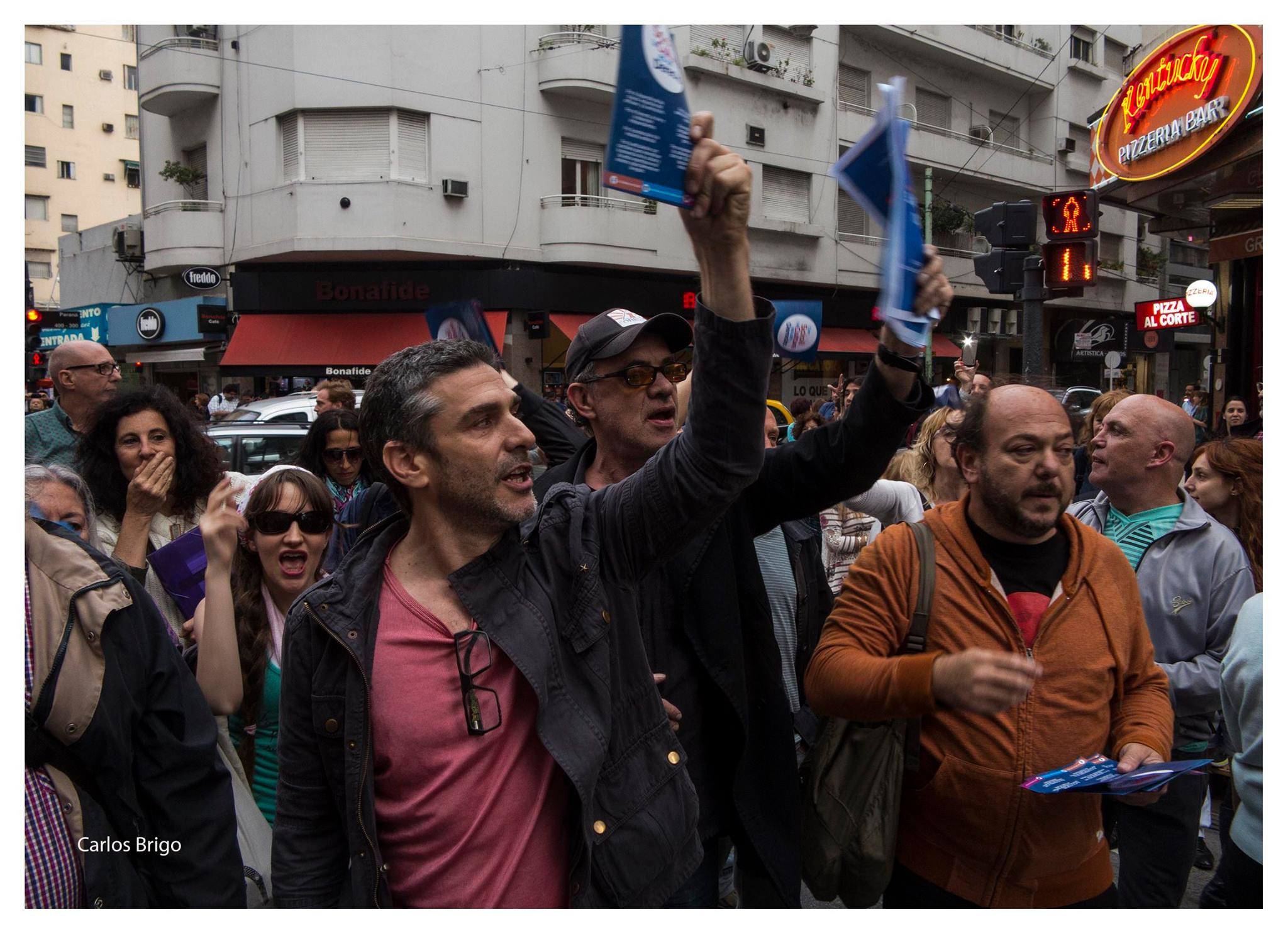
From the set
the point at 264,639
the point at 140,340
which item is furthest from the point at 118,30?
the point at 264,639

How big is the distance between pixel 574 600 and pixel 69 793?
42.4 inches

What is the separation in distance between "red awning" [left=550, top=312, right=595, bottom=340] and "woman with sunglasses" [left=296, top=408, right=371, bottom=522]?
1526cm

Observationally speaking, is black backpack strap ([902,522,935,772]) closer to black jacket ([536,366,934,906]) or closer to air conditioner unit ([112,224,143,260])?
black jacket ([536,366,934,906])

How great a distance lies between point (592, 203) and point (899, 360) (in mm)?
18922

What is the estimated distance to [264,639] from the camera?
292 cm

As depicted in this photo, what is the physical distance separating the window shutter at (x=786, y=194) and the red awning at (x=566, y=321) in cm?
484

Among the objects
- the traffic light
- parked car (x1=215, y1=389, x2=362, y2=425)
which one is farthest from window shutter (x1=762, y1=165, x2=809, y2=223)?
the traffic light

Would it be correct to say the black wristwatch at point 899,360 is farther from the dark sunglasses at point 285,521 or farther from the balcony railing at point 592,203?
the balcony railing at point 592,203

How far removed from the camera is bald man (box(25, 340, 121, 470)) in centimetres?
450

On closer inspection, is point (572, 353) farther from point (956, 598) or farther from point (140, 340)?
point (140, 340)

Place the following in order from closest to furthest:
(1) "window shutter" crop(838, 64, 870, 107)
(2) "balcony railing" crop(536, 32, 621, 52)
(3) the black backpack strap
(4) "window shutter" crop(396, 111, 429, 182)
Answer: (3) the black backpack strap → (4) "window shutter" crop(396, 111, 429, 182) → (2) "balcony railing" crop(536, 32, 621, 52) → (1) "window shutter" crop(838, 64, 870, 107)

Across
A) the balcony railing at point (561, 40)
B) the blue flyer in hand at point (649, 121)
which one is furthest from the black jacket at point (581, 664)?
the balcony railing at point (561, 40)

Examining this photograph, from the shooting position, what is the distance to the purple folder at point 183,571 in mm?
3150

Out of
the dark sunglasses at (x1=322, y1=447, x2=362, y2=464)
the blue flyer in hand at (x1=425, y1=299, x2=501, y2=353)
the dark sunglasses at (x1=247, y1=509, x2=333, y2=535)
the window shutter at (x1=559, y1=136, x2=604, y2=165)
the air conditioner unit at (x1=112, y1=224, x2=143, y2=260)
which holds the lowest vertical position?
the dark sunglasses at (x1=247, y1=509, x2=333, y2=535)
